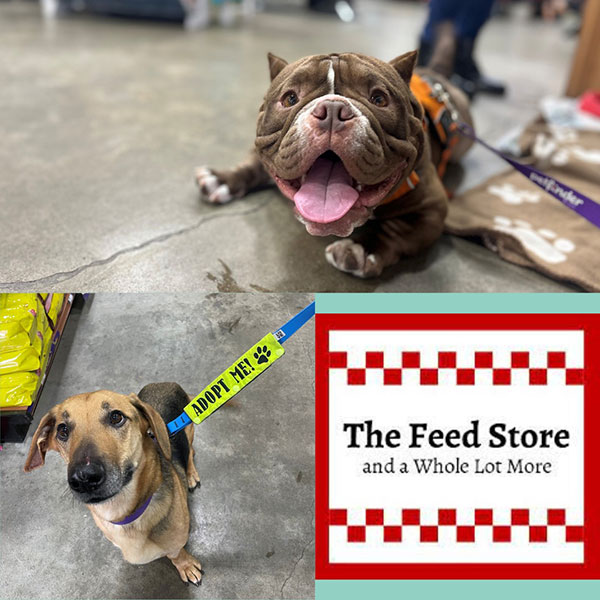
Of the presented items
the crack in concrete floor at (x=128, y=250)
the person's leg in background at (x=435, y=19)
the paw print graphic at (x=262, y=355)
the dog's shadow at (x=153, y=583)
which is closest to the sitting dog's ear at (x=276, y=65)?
the crack in concrete floor at (x=128, y=250)

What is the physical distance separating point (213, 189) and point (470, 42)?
6.12 feet

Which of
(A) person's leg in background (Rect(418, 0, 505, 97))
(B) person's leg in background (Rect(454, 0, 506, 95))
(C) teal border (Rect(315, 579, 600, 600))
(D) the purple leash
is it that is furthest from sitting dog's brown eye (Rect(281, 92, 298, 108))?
(B) person's leg in background (Rect(454, 0, 506, 95))

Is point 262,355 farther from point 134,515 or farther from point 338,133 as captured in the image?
point 338,133

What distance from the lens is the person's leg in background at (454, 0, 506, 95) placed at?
2732 mm

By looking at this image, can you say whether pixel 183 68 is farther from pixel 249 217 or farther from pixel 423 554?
pixel 423 554

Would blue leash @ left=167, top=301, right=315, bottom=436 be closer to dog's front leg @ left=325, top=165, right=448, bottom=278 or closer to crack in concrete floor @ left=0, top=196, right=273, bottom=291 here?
dog's front leg @ left=325, top=165, right=448, bottom=278

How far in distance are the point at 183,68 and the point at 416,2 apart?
189 inches

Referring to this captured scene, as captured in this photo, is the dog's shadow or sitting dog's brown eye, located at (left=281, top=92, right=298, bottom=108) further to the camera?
sitting dog's brown eye, located at (left=281, top=92, right=298, bottom=108)

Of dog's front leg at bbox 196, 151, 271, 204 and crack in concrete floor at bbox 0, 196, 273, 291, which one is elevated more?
dog's front leg at bbox 196, 151, 271, 204

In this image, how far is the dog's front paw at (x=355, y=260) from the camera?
4.68 feet

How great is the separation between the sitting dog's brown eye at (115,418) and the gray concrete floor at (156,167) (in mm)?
498

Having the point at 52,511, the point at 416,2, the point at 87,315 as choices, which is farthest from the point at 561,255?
the point at 416,2

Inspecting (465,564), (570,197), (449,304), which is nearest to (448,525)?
(465,564)

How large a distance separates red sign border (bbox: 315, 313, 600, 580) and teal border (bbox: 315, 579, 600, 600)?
0.03ft
